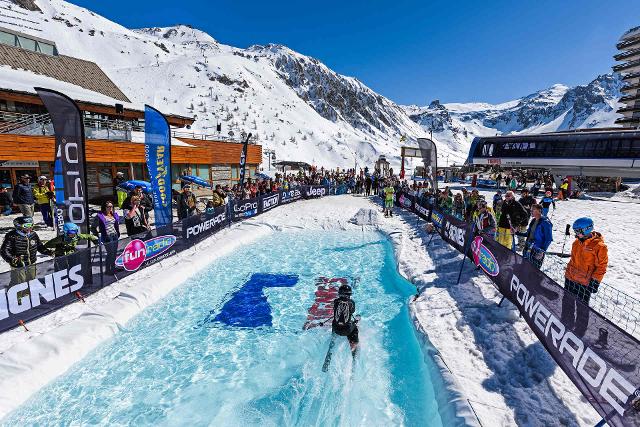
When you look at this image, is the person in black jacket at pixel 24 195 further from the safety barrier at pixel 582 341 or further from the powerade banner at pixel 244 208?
the safety barrier at pixel 582 341

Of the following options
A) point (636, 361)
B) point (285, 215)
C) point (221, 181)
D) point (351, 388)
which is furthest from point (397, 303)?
point (221, 181)

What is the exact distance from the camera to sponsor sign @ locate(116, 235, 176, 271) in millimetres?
9273

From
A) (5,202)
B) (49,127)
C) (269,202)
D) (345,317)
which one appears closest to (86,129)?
(49,127)

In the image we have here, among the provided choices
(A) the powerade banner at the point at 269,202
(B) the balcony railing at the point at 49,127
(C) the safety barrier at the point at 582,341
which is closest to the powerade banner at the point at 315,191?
(A) the powerade banner at the point at 269,202

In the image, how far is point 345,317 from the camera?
21.3ft

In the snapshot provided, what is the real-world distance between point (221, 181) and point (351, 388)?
2596 centimetres

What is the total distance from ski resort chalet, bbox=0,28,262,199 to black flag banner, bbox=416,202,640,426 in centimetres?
2098

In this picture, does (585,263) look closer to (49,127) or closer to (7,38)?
(49,127)

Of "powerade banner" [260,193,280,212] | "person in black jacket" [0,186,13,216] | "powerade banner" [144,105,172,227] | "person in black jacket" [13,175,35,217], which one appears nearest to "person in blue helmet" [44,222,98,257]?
"powerade banner" [144,105,172,227]

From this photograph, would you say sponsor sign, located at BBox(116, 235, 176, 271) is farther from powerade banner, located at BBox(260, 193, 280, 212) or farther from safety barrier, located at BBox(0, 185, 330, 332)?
powerade banner, located at BBox(260, 193, 280, 212)

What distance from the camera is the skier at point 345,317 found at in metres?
6.43

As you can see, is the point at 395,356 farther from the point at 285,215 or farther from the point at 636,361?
the point at 285,215

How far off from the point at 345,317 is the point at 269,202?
1589 cm

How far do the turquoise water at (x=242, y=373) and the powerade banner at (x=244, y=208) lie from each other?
7802mm
